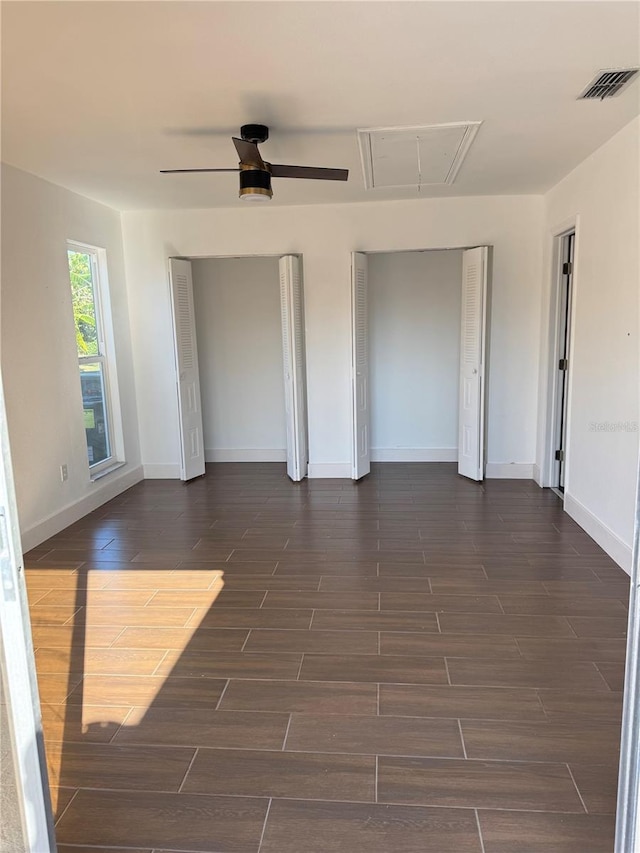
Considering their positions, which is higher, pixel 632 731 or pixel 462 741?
pixel 632 731

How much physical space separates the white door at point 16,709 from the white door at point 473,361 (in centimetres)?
471

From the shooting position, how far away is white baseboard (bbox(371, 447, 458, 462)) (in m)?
6.46

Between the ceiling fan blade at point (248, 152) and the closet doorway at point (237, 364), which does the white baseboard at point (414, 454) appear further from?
the ceiling fan blade at point (248, 152)

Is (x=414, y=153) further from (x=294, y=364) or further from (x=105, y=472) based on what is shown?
(x=105, y=472)

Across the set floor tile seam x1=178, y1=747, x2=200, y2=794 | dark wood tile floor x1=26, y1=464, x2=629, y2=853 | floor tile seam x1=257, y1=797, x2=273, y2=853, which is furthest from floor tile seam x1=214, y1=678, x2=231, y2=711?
floor tile seam x1=257, y1=797, x2=273, y2=853

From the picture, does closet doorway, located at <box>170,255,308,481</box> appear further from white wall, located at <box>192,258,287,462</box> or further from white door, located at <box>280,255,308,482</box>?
white door, located at <box>280,255,308,482</box>

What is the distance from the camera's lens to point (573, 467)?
4402 mm

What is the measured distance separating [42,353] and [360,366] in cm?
284

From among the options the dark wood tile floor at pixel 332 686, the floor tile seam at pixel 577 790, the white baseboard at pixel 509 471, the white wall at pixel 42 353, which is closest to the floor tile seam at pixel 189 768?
the dark wood tile floor at pixel 332 686

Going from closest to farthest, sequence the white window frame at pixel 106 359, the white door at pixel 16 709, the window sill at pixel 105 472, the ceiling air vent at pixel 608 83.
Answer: the white door at pixel 16 709
the ceiling air vent at pixel 608 83
the window sill at pixel 105 472
the white window frame at pixel 106 359

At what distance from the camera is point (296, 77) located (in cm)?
263

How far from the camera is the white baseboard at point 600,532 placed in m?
3.49

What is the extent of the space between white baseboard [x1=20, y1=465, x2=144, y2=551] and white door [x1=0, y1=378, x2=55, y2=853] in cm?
264

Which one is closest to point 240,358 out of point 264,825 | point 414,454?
point 414,454
